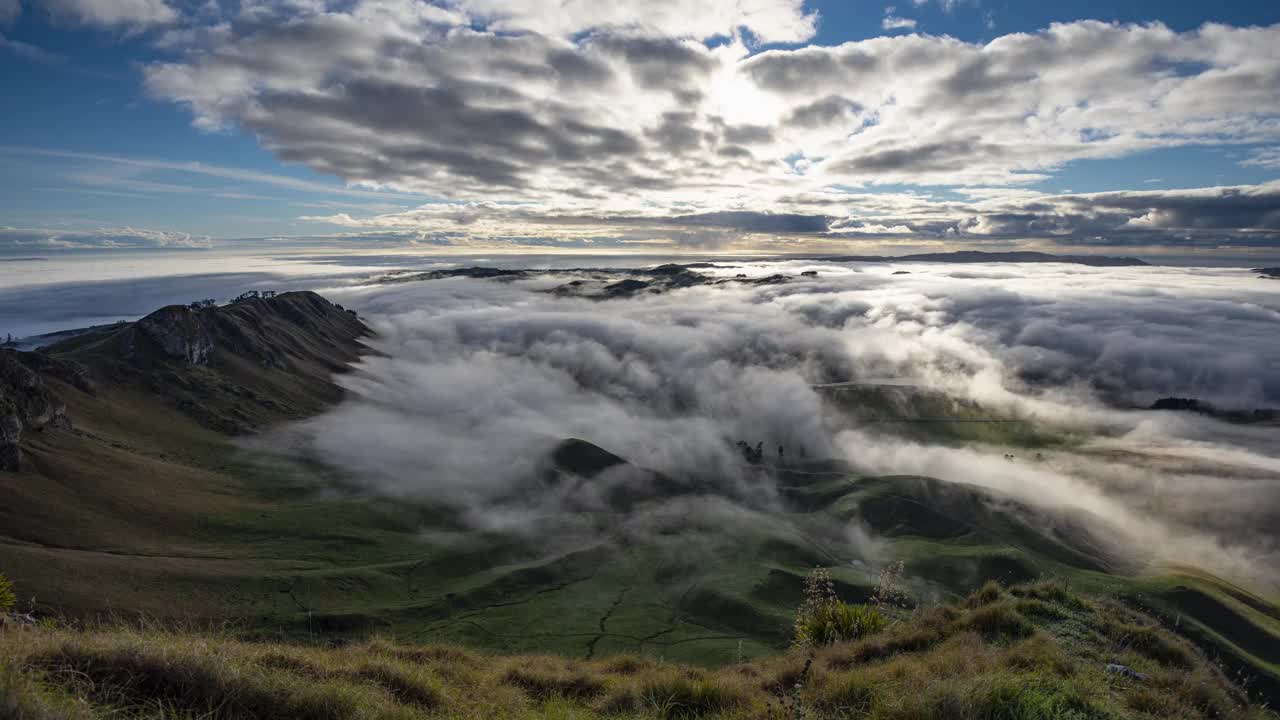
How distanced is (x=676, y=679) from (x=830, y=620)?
401 inches

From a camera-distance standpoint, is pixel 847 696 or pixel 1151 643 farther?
pixel 1151 643

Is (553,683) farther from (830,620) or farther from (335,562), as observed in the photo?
(335,562)

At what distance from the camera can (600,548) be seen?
586 ft

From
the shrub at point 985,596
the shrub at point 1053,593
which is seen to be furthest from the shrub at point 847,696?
the shrub at point 1053,593

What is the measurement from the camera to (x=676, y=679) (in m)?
14.1

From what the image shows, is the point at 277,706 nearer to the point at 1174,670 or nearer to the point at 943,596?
the point at 1174,670

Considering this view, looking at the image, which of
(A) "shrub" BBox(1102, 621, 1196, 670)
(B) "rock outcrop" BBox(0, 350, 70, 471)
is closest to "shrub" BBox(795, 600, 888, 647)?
(A) "shrub" BBox(1102, 621, 1196, 670)

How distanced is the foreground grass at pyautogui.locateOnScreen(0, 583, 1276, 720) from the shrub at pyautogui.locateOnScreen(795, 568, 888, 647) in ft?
4.16

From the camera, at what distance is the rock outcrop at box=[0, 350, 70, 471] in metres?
98.0

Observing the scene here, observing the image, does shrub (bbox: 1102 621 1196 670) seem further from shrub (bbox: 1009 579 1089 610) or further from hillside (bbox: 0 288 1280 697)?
hillside (bbox: 0 288 1280 697)

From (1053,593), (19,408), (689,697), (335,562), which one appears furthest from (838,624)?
(19,408)

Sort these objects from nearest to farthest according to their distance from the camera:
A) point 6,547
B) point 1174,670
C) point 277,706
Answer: point 277,706
point 1174,670
point 6,547

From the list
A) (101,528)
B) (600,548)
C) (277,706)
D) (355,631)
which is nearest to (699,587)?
(600,548)

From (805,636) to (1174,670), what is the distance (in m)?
10.5
